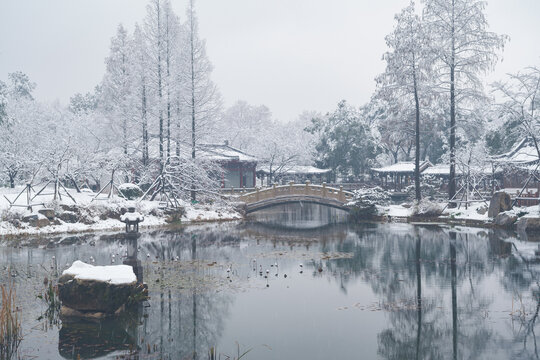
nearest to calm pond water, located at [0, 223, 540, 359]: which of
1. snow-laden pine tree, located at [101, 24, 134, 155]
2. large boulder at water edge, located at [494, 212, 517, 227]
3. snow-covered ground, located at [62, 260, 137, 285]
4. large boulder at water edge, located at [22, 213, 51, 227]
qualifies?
snow-covered ground, located at [62, 260, 137, 285]

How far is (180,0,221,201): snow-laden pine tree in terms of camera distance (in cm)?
3494

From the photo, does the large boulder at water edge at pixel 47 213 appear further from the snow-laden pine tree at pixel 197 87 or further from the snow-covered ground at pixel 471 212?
the snow-covered ground at pixel 471 212

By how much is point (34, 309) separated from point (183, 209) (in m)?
20.0

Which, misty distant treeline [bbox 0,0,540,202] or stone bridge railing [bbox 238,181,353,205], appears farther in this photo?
stone bridge railing [bbox 238,181,353,205]

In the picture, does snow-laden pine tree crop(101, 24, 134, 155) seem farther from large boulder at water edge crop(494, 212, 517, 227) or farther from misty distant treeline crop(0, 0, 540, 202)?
large boulder at water edge crop(494, 212, 517, 227)

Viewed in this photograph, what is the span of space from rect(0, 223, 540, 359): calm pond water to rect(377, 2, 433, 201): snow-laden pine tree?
1419 centimetres

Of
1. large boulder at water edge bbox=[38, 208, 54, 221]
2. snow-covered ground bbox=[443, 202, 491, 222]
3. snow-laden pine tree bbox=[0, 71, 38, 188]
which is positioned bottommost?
snow-covered ground bbox=[443, 202, 491, 222]

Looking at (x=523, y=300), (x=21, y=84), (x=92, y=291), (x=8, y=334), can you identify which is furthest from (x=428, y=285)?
(x=21, y=84)

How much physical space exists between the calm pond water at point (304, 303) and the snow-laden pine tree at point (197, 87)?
15.0m

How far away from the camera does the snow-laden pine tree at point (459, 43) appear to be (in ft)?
99.8

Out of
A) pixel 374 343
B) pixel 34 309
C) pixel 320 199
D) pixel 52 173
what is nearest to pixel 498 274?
pixel 374 343

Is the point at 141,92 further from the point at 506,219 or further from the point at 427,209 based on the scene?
the point at 506,219

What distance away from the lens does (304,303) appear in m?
12.4

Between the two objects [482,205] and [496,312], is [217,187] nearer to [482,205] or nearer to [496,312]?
[482,205]
